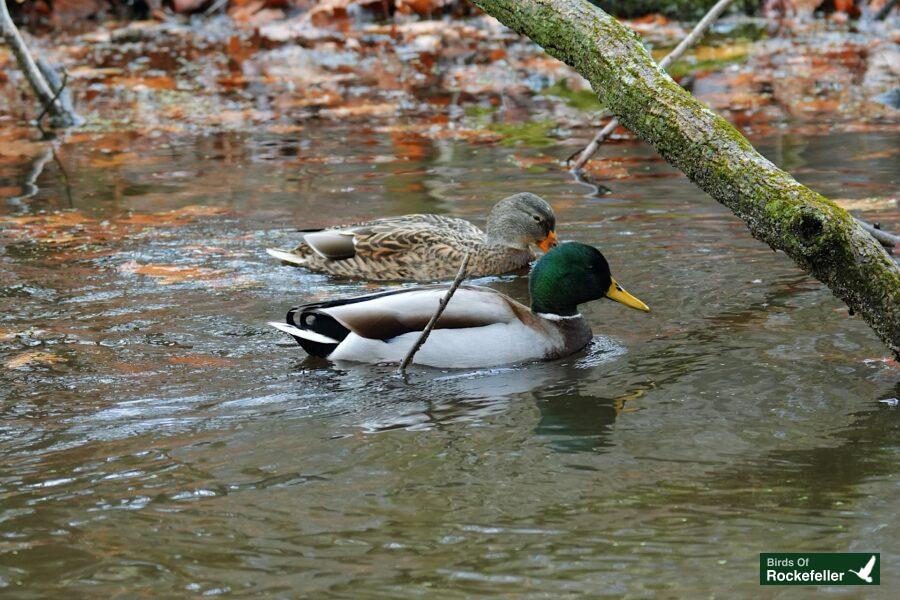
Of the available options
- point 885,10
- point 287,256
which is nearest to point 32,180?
point 287,256

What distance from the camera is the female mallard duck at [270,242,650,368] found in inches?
250

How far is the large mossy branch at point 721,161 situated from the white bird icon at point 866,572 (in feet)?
4.97

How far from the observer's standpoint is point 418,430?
539cm

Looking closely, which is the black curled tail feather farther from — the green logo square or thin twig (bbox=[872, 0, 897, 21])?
thin twig (bbox=[872, 0, 897, 21])

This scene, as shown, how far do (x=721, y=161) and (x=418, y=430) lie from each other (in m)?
A: 1.68

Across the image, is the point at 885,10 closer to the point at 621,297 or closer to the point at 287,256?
the point at 287,256

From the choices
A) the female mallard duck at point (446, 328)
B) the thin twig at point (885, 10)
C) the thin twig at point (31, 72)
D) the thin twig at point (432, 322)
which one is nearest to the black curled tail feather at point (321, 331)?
the female mallard duck at point (446, 328)

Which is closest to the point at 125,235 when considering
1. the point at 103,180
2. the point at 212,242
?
the point at 212,242

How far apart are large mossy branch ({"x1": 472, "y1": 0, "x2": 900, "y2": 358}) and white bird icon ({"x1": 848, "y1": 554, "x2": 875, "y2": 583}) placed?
1516 mm

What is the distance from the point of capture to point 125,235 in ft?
29.2

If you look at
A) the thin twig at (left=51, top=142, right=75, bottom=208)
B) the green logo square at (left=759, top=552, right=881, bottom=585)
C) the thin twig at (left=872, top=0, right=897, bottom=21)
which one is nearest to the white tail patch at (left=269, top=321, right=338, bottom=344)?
the green logo square at (left=759, top=552, right=881, bottom=585)

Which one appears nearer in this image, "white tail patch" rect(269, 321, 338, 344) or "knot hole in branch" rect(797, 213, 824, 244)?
"knot hole in branch" rect(797, 213, 824, 244)

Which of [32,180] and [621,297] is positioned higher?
[621,297]

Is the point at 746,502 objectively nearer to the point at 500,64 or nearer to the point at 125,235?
the point at 125,235
